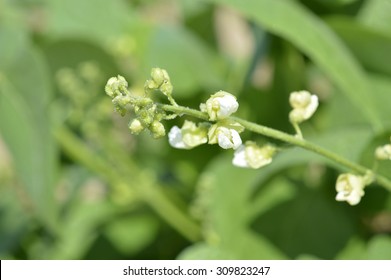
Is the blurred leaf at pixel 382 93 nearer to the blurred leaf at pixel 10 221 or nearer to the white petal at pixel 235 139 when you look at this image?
the white petal at pixel 235 139

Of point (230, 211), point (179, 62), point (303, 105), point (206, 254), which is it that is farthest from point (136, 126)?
point (179, 62)

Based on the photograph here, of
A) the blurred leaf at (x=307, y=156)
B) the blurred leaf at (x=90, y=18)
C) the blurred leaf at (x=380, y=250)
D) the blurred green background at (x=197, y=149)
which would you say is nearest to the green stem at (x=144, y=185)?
the blurred green background at (x=197, y=149)

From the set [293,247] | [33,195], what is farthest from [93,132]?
[293,247]

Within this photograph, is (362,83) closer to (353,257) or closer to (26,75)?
(353,257)

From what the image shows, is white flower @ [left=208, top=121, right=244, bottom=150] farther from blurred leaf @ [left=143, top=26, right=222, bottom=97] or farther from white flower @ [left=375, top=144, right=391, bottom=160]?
blurred leaf @ [left=143, top=26, right=222, bottom=97]

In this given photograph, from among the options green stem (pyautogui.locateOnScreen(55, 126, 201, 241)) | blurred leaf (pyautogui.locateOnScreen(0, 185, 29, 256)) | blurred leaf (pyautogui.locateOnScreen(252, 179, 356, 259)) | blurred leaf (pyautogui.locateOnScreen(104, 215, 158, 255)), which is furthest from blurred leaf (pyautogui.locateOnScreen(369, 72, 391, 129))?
blurred leaf (pyautogui.locateOnScreen(0, 185, 29, 256))
